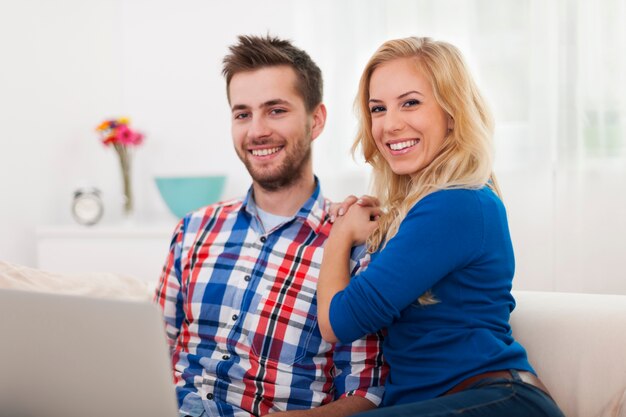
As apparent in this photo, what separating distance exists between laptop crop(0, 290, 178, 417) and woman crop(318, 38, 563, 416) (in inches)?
17.4

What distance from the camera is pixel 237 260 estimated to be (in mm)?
1630

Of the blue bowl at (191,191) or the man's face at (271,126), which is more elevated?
the man's face at (271,126)

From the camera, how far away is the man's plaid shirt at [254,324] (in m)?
1.47

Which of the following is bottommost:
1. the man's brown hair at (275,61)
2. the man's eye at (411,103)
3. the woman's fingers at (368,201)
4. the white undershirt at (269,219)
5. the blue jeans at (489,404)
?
the blue jeans at (489,404)

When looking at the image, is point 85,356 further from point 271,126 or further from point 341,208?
point 271,126

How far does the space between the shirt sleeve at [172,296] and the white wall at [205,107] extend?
1782mm

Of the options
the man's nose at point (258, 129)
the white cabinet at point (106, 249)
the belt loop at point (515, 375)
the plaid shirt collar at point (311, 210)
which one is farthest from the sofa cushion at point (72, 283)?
the white cabinet at point (106, 249)

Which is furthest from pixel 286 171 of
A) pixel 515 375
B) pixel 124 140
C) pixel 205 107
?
pixel 205 107

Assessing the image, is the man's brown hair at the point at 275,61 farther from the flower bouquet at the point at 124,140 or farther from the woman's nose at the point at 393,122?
the flower bouquet at the point at 124,140

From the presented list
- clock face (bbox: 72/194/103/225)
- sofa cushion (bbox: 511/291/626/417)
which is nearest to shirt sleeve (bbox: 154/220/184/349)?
sofa cushion (bbox: 511/291/626/417)

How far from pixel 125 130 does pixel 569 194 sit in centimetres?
214

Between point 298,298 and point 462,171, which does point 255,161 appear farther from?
point 462,171

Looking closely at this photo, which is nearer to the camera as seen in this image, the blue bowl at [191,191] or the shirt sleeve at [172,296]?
the shirt sleeve at [172,296]

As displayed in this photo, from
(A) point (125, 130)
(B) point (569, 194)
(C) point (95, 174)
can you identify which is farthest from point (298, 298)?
(C) point (95, 174)
